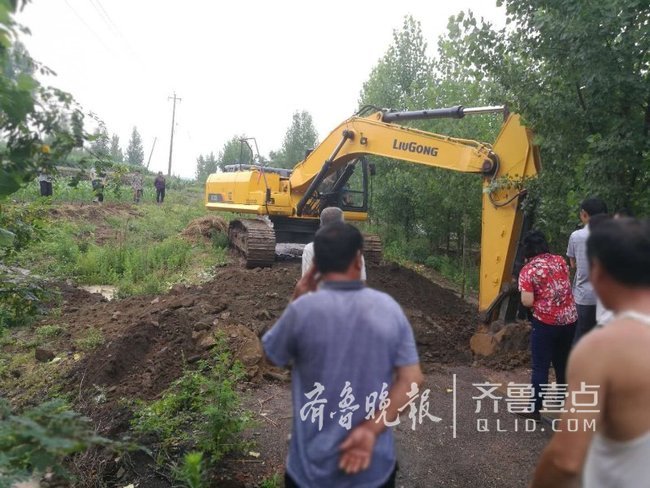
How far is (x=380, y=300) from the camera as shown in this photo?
1.99 meters

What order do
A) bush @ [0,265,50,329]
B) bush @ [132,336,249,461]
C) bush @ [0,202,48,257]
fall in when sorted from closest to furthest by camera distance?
1. bush @ [0,265,50,329]
2. bush @ [0,202,48,257]
3. bush @ [132,336,249,461]

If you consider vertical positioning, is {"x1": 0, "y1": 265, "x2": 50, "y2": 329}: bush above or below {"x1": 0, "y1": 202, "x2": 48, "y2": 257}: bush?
below

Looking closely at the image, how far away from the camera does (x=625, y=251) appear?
165 centimetres

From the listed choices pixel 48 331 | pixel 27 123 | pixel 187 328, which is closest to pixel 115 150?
pixel 48 331

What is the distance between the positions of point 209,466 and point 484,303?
14.5 feet

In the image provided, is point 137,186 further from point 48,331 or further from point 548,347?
point 548,347

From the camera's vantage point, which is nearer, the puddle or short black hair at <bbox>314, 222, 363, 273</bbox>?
short black hair at <bbox>314, 222, 363, 273</bbox>

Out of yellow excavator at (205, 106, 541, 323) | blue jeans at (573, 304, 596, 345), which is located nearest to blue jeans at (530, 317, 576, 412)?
blue jeans at (573, 304, 596, 345)

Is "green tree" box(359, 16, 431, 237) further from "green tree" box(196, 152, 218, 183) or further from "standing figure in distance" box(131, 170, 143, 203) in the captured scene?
"green tree" box(196, 152, 218, 183)

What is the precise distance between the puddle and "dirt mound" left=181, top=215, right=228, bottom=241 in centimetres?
454

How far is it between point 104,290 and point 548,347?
28.1ft

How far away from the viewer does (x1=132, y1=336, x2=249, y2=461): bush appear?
358 centimetres

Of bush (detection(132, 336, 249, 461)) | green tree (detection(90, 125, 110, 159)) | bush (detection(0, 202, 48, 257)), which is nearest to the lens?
green tree (detection(90, 125, 110, 159))

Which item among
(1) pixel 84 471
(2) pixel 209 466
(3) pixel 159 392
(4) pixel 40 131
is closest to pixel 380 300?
(4) pixel 40 131
